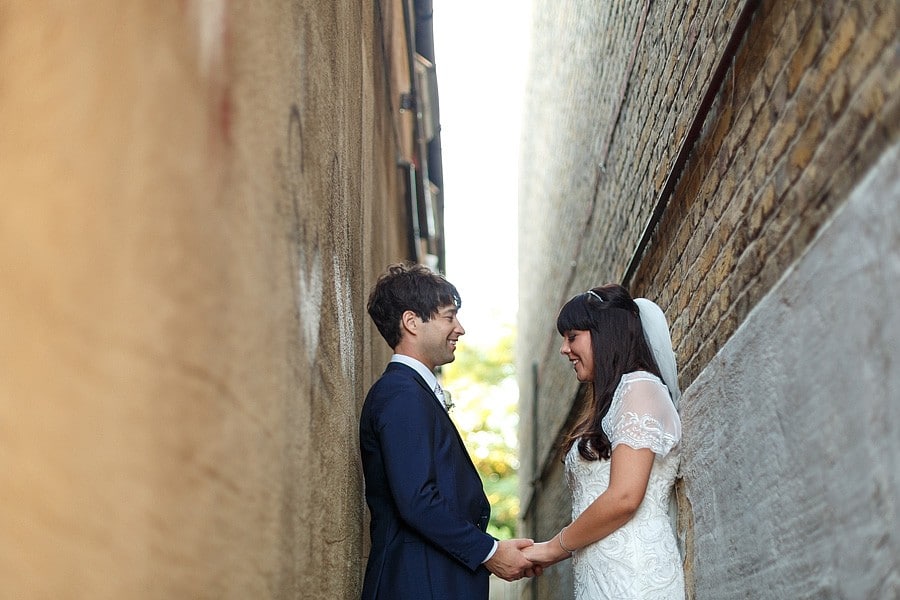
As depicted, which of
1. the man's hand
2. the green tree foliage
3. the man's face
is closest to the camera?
the man's hand

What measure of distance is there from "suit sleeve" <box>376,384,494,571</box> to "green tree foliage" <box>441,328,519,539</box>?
711 inches

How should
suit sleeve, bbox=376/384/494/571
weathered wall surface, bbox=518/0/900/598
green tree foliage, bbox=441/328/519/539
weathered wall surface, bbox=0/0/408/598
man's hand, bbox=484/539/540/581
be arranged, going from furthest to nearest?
green tree foliage, bbox=441/328/519/539 → man's hand, bbox=484/539/540/581 → suit sleeve, bbox=376/384/494/571 → weathered wall surface, bbox=518/0/900/598 → weathered wall surface, bbox=0/0/408/598

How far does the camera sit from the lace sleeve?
3189 mm

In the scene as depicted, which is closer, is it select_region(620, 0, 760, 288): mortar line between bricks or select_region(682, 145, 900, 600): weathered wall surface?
select_region(682, 145, 900, 600): weathered wall surface

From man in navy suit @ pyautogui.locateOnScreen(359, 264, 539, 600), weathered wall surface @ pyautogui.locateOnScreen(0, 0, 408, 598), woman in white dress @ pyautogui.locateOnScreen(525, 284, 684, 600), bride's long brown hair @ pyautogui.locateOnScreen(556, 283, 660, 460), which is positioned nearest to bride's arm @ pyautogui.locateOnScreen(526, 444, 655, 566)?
woman in white dress @ pyautogui.locateOnScreen(525, 284, 684, 600)

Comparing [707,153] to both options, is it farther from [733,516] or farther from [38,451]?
[38,451]

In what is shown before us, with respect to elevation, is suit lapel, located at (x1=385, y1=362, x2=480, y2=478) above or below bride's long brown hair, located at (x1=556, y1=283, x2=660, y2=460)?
below

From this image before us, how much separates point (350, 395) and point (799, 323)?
2.06 metres

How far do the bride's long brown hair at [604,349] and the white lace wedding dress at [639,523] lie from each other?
56 mm

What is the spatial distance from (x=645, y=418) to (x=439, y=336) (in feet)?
3.25

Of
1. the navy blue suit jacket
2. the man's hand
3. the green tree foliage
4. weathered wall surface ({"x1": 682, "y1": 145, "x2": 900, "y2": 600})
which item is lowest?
the green tree foliage

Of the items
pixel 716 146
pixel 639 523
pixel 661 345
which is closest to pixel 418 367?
pixel 661 345

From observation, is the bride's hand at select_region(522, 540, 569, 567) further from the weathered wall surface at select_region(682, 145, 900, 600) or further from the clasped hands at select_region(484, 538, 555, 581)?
the weathered wall surface at select_region(682, 145, 900, 600)

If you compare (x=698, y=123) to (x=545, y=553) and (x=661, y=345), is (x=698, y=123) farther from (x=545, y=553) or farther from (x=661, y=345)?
(x=545, y=553)
